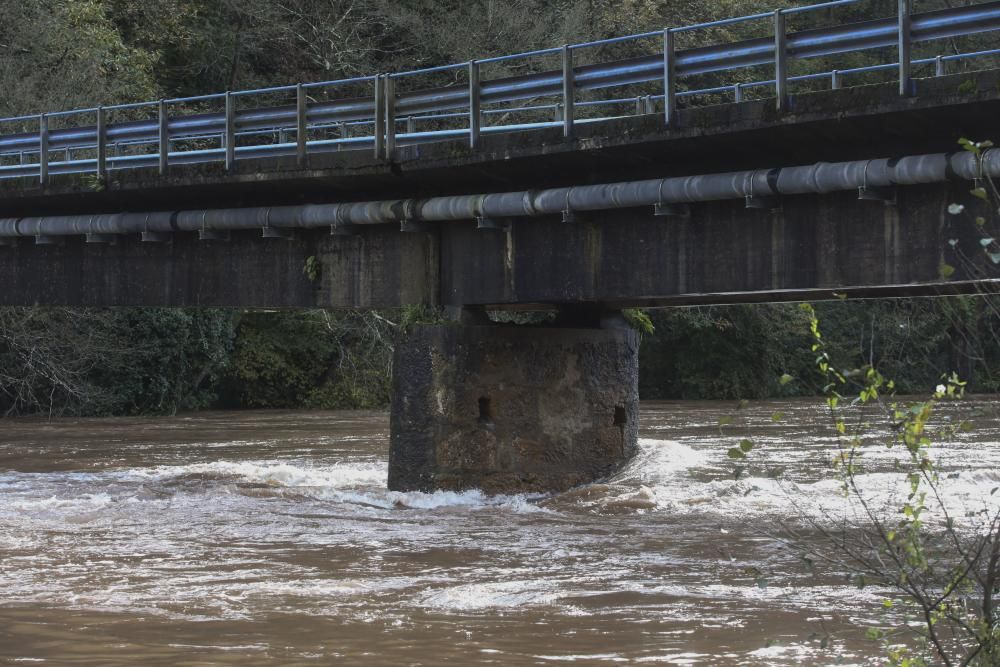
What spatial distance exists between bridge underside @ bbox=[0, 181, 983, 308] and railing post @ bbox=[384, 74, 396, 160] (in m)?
1.29

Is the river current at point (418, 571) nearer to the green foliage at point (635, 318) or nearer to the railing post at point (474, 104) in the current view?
the green foliage at point (635, 318)

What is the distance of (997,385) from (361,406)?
1482 inches

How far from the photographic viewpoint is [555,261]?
53.7 ft

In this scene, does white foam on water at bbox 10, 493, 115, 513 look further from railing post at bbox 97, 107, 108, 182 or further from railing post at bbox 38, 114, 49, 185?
railing post at bbox 38, 114, 49, 185

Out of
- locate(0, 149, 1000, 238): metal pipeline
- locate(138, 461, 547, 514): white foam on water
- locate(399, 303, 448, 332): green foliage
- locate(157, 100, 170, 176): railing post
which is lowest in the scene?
locate(138, 461, 547, 514): white foam on water

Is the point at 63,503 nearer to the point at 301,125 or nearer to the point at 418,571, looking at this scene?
the point at 301,125

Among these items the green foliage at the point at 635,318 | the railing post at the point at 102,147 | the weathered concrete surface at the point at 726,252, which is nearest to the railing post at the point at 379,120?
the weathered concrete surface at the point at 726,252

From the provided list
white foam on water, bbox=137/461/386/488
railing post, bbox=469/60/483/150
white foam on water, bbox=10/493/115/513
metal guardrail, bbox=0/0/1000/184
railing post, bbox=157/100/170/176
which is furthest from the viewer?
white foam on water, bbox=137/461/386/488

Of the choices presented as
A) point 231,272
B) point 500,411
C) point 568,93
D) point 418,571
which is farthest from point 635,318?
point 418,571

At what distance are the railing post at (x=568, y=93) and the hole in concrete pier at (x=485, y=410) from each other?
152 inches

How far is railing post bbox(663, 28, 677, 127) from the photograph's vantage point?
14.3m

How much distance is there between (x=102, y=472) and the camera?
23328 mm

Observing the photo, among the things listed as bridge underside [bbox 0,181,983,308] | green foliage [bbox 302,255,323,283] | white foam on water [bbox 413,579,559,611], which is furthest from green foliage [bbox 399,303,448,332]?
white foam on water [bbox 413,579,559,611]

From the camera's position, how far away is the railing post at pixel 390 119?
16797 millimetres
